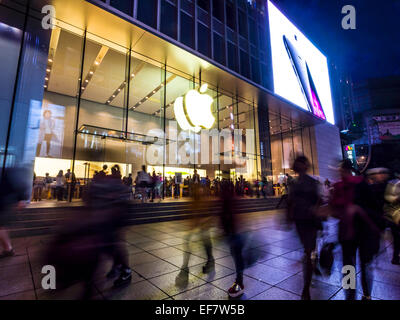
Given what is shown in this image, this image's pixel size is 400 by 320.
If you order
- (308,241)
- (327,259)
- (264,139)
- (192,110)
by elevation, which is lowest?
(327,259)

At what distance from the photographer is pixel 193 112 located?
397 inches

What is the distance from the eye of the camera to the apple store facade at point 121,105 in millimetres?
→ 7742

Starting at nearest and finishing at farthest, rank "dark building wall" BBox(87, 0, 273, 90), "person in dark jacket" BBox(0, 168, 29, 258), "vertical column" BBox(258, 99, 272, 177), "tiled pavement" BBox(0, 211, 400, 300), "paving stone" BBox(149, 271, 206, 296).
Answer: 1. "tiled pavement" BBox(0, 211, 400, 300)
2. "paving stone" BBox(149, 271, 206, 296)
3. "person in dark jacket" BBox(0, 168, 29, 258)
4. "dark building wall" BBox(87, 0, 273, 90)
5. "vertical column" BBox(258, 99, 272, 177)

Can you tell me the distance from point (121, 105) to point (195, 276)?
60.5ft

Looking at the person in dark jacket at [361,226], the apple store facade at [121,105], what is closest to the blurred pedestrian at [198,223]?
the person in dark jacket at [361,226]

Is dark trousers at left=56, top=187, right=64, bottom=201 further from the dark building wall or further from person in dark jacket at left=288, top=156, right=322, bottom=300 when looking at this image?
person in dark jacket at left=288, top=156, right=322, bottom=300

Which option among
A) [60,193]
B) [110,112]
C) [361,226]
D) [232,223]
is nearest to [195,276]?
[232,223]

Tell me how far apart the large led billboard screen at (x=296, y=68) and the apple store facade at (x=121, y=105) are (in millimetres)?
1235

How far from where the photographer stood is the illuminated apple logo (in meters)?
9.88

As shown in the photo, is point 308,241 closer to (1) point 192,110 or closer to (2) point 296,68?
(1) point 192,110

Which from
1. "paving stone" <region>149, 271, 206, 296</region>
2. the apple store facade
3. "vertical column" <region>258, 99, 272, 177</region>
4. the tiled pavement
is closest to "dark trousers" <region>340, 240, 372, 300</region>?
the tiled pavement

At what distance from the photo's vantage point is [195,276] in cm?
320

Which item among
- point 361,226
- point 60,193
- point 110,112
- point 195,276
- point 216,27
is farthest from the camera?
point 110,112

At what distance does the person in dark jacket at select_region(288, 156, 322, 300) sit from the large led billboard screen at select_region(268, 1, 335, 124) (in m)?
15.4
